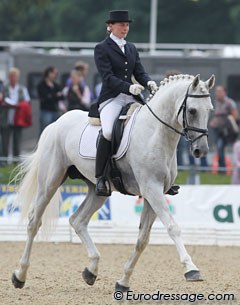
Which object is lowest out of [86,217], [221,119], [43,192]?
[221,119]

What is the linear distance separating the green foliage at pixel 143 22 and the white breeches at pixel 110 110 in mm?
30136

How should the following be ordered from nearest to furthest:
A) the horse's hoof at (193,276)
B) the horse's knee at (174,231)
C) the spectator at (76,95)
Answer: the horse's hoof at (193,276), the horse's knee at (174,231), the spectator at (76,95)

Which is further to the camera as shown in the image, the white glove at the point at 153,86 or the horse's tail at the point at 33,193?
the horse's tail at the point at 33,193

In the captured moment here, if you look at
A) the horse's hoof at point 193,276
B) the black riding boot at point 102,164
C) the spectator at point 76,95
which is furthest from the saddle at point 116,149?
the spectator at point 76,95

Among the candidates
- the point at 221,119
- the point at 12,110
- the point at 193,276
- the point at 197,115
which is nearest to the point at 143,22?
the point at 221,119

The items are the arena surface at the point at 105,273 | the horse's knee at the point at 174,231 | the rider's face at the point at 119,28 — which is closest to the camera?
the horse's knee at the point at 174,231

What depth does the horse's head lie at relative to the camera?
28.5ft

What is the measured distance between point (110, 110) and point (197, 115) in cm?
129

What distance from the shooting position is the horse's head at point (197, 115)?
8696 millimetres

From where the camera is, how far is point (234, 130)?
1969 cm

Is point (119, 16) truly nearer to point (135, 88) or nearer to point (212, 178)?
point (135, 88)

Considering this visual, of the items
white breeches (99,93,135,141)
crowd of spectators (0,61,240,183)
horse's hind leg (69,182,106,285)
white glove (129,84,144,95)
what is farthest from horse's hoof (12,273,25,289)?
crowd of spectators (0,61,240,183)

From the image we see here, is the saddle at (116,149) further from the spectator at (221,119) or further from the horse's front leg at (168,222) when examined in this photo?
the spectator at (221,119)

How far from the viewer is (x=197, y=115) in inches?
345
